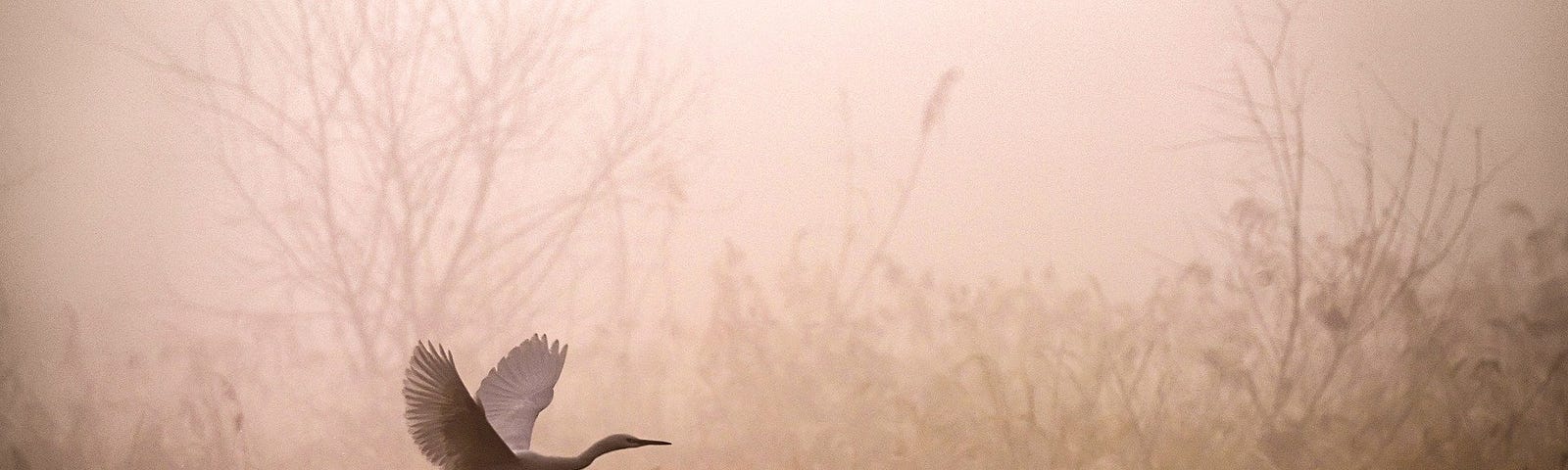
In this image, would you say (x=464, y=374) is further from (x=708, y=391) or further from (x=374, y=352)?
(x=708, y=391)

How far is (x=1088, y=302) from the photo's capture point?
223 centimetres

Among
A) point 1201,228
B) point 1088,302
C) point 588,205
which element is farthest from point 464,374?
point 1201,228

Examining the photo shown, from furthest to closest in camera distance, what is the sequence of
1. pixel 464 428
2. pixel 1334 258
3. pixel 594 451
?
pixel 1334 258 → pixel 594 451 → pixel 464 428

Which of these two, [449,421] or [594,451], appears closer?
[449,421]

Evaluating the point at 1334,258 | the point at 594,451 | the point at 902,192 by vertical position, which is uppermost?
the point at 902,192

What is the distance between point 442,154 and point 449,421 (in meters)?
0.92

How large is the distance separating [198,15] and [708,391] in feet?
4.05

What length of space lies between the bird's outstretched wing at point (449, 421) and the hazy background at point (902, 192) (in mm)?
751

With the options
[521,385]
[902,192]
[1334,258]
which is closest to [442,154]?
[521,385]

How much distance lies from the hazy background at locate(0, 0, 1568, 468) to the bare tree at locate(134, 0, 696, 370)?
0.02 metres

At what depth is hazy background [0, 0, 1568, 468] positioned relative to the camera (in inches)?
85.9

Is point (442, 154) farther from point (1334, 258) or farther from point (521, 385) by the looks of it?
point (1334, 258)

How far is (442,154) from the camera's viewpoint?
229 cm

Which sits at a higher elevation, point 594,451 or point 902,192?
point 902,192
